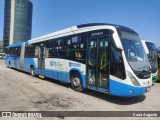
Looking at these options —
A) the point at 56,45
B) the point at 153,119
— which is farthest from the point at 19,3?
the point at 153,119

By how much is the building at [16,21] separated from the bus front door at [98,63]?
A: 107 m

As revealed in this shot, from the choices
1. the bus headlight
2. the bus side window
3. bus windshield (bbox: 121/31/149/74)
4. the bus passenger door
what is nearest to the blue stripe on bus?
the bus headlight

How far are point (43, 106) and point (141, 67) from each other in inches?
159

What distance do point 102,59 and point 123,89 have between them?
1535 mm

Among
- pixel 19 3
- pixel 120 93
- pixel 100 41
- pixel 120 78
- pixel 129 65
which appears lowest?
pixel 120 93

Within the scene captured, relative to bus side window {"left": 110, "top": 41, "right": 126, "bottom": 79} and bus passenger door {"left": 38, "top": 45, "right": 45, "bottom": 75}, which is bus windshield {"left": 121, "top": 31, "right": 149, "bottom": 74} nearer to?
bus side window {"left": 110, "top": 41, "right": 126, "bottom": 79}

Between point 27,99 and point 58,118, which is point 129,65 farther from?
point 27,99

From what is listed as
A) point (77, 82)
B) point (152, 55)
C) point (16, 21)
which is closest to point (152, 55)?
point (152, 55)

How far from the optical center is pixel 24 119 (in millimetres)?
5223

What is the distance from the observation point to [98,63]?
7699 millimetres

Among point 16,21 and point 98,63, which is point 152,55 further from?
point 16,21

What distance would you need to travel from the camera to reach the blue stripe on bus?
6641 millimetres

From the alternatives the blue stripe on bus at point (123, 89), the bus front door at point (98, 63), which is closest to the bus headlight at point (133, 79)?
the blue stripe on bus at point (123, 89)

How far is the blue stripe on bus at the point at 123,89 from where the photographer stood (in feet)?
21.8
